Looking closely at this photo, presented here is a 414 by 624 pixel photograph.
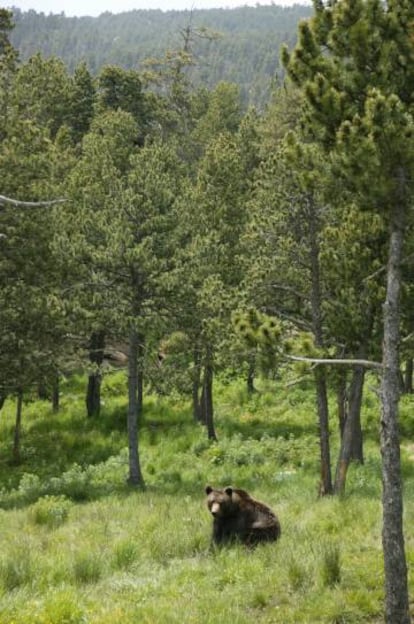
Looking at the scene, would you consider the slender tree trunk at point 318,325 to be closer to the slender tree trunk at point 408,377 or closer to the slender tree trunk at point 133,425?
the slender tree trunk at point 133,425

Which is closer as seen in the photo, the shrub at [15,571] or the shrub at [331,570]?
the shrub at [331,570]

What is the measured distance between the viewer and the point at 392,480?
8.21 metres

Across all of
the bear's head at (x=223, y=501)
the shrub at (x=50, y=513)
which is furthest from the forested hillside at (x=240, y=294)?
the bear's head at (x=223, y=501)

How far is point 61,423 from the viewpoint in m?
32.2

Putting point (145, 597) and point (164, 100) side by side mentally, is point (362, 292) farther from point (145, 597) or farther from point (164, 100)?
point (164, 100)

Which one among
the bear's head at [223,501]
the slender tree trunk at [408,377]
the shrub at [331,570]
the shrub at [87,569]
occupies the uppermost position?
the slender tree trunk at [408,377]

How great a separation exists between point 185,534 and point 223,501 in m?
1.67

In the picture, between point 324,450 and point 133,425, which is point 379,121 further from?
point 133,425

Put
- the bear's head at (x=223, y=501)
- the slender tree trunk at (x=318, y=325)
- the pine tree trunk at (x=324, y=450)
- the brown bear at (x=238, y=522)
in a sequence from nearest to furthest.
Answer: the bear's head at (x=223, y=501) → the brown bear at (x=238, y=522) → the slender tree trunk at (x=318, y=325) → the pine tree trunk at (x=324, y=450)

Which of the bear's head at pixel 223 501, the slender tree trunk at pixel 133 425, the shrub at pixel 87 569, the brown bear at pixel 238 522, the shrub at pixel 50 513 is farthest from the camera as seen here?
the slender tree trunk at pixel 133 425

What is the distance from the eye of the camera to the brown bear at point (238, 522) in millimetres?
11328

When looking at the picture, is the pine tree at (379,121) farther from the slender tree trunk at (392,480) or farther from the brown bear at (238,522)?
the brown bear at (238,522)

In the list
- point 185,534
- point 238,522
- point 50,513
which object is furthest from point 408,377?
point 238,522

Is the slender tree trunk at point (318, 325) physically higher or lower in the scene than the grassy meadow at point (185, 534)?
higher
